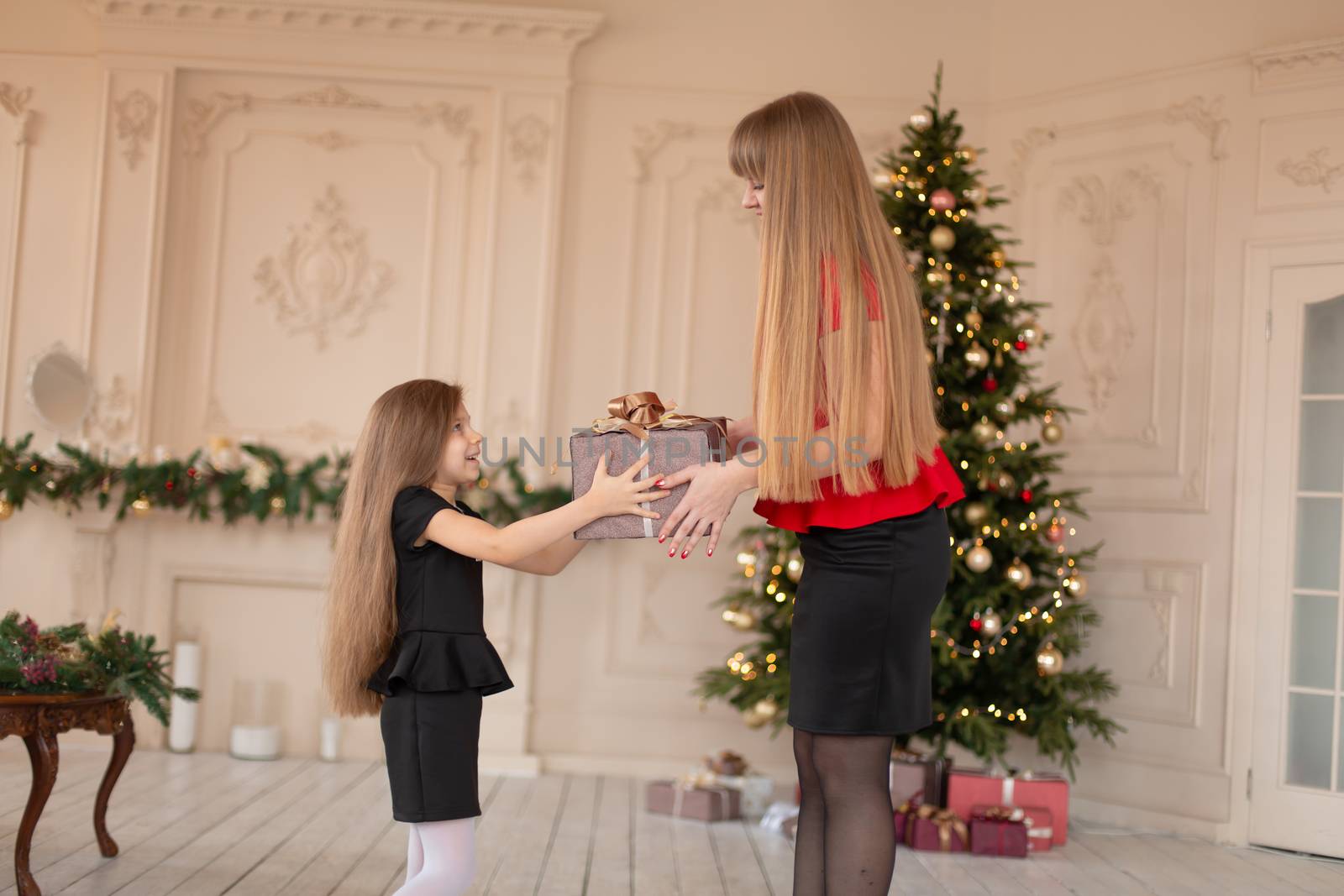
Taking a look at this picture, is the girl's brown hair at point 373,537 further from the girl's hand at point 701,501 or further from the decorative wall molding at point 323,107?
the decorative wall molding at point 323,107

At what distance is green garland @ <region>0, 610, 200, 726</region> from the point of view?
9.27ft

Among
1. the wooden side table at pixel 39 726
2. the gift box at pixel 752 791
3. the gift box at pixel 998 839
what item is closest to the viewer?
the wooden side table at pixel 39 726

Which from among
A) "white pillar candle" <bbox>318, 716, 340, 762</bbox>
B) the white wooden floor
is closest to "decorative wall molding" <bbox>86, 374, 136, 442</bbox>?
the white wooden floor

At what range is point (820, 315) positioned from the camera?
1.92m

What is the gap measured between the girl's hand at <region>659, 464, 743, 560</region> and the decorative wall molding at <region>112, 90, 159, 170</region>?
3.95 meters

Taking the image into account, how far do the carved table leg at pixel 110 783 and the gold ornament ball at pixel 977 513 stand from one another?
266cm

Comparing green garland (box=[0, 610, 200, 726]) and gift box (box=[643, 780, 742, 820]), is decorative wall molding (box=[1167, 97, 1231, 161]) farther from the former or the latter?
green garland (box=[0, 610, 200, 726])

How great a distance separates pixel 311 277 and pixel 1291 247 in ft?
12.7

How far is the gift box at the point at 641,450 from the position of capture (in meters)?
2.00

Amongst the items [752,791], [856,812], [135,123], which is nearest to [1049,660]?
[752,791]

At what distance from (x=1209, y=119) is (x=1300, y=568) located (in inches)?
68.1

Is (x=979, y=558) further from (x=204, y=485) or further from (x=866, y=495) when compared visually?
(x=204, y=485)

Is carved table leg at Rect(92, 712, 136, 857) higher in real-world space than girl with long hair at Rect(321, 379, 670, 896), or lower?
lower

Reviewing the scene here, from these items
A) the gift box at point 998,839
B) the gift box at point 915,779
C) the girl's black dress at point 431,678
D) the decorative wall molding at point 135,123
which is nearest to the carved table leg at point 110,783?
the girl's black dress at point 431,678
